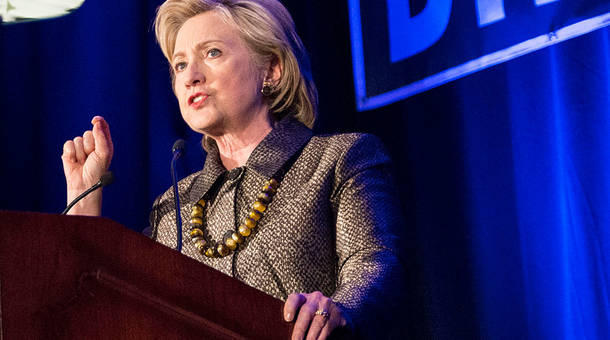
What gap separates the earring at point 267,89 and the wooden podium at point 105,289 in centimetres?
96

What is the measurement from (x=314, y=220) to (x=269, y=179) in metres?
0.17

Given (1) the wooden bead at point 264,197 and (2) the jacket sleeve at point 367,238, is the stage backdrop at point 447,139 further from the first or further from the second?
(1) the wooden bead at point 264,197

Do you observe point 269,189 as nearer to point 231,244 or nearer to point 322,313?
point 231,244

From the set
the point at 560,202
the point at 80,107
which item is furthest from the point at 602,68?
the point at 80,107

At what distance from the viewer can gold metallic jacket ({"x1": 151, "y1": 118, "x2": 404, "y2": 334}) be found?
4.60 feet

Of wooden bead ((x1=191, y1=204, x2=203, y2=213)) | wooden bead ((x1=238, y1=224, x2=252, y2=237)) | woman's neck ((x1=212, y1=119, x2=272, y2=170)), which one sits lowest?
wooden bead ((x1=238, y1=224, x2=252, y2=237))

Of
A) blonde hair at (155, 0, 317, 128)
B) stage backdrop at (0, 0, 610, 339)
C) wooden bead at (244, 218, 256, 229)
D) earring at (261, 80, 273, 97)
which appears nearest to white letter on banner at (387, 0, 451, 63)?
stage backdrop at (0, 0, 610, 339)

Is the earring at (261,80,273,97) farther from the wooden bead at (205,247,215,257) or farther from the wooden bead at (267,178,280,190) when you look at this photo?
the wooden bead at (205,247,215,257)

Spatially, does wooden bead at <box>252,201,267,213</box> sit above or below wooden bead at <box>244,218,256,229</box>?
above

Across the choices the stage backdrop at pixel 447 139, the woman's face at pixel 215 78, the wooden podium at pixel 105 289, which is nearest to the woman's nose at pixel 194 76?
the woman's face at pixel 215 78

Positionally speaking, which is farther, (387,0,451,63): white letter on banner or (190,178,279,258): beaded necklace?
(387,0,451,63): white letter on banner

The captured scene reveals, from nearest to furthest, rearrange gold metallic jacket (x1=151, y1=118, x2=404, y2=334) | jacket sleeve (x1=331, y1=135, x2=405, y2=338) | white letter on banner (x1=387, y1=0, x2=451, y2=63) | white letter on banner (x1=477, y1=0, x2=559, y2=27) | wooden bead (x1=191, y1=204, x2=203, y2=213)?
jacket sleeve (x1=331, y1=135, x2=405, y2=338) → gold metallic jacket (x1=151, y1=118, x2=404, y2=334) → wooden bead (x1=191, y1=204, x2=203, y2=213) → white letter on banner (x1=477, y1=0, x2=559, y2=27) → white letter on banner (x1=387, y1=0, x2=451, y2=63)

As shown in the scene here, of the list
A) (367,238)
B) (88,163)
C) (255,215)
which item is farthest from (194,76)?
(367,238)

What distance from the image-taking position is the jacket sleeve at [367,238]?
1242 mm
